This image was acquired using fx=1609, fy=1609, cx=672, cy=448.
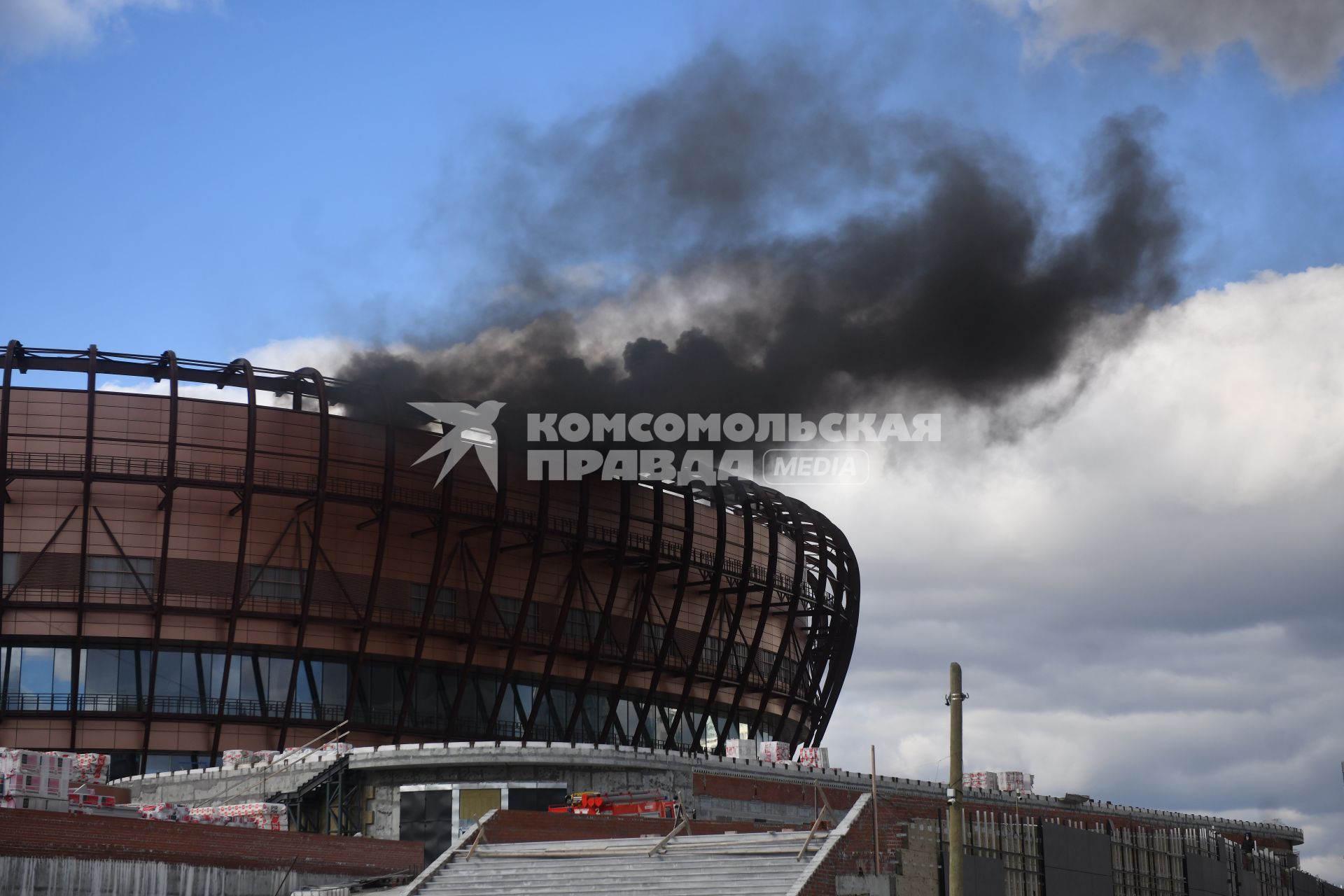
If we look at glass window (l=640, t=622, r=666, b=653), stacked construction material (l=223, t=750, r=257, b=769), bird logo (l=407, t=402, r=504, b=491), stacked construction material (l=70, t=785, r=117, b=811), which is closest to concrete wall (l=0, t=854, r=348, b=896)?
stacked construction material (l=70, t=785, r=117, b=811)

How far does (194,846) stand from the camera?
3139cm

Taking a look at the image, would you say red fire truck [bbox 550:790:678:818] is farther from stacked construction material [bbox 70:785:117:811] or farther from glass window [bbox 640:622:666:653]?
glass window [bbox 640:622:666:653]

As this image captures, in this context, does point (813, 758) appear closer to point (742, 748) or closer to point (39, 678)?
point (742, 748)

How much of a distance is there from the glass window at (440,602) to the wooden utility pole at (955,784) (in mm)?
39515

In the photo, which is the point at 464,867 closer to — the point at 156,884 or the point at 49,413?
the point at 156,884

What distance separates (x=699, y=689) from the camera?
74188 mm

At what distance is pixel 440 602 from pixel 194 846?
3246 cm

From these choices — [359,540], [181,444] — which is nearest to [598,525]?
[359,540]

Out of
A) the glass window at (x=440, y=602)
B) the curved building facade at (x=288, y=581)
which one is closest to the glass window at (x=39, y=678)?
the curved building facade at (x=288, y=581)

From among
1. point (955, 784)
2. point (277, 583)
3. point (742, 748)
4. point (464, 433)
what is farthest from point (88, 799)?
point (464, 433)

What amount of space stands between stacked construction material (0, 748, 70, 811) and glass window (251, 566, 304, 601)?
2574 cm

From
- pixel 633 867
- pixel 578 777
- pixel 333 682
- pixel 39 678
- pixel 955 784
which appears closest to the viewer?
pixel 955 784

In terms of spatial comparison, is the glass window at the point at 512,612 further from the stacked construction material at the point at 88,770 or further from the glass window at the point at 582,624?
the stacked construction material at the point at 88,770

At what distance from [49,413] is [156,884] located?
3288 cm
